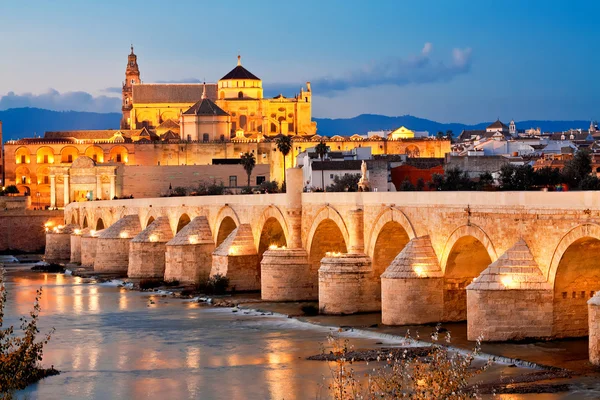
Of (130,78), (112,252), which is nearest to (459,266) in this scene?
(112,252)

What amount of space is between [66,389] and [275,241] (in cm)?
1596

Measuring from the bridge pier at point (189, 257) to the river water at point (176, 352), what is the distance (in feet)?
15.0

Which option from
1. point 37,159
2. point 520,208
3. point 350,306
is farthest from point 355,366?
point 37,159

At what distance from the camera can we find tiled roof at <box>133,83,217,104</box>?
113 m

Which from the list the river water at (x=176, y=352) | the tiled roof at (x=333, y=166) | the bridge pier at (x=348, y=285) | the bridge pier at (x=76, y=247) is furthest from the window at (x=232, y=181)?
the bridge pier at (x=348, y=285)

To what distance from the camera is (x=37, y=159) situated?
103375 millimetres

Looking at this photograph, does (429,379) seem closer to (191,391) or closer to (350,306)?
(191,391)

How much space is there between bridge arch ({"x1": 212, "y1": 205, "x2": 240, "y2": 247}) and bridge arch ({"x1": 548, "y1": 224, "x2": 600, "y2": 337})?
1987cm

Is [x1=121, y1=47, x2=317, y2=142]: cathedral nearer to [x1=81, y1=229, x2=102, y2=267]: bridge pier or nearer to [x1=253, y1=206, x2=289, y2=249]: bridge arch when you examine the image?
[x1=81, y1=229, x2=102, y2=267]: bridge pier

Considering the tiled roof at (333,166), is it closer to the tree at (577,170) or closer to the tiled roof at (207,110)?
the tree at (577,170)

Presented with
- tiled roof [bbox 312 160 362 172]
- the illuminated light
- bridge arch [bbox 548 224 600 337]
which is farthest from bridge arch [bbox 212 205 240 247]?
tiled roof [bbox 312 160 362 172]

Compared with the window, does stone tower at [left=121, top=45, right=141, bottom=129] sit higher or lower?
higher

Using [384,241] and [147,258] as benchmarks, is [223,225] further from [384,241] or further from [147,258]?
[384,241]

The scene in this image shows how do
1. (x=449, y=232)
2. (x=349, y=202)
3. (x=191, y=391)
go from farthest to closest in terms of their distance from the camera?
(x=349, y=202) < (x=449, y=232) < (x=191, y=391)
